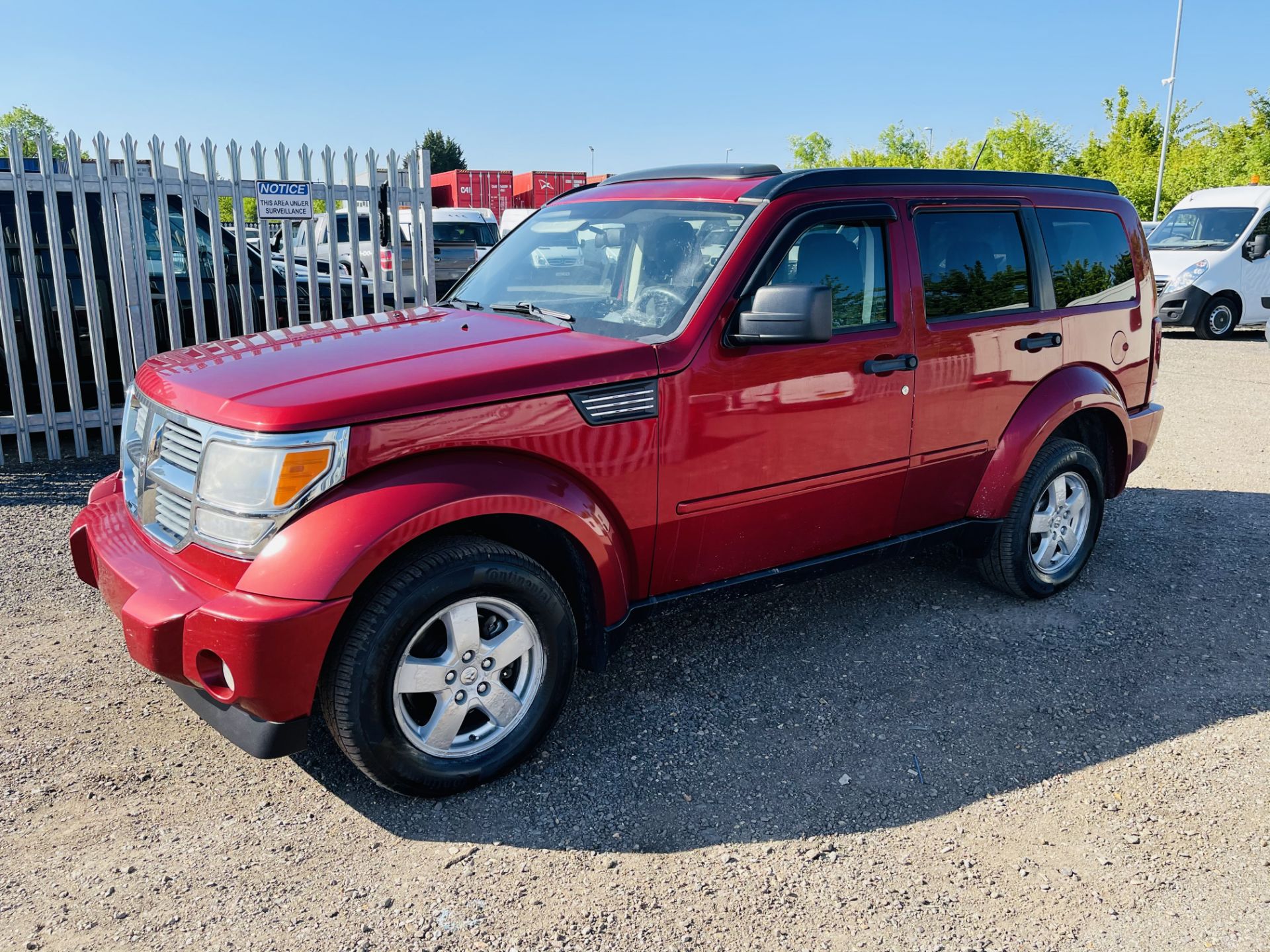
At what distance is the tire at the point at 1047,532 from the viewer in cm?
465

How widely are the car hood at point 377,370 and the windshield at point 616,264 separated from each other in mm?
200

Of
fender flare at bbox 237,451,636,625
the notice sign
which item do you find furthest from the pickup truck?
fender flare at bbox 237,451,636,625

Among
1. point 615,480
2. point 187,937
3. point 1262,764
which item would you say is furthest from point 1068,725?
point 187,937

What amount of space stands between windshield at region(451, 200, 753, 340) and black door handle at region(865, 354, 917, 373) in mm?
763

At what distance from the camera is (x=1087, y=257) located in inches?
192

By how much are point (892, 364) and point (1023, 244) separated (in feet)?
3.83

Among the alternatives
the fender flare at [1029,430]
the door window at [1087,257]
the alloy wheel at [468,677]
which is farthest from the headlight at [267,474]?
the door window at [1087,257]

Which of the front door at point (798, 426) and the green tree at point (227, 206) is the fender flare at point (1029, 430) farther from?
the green tree at point (227, 206)

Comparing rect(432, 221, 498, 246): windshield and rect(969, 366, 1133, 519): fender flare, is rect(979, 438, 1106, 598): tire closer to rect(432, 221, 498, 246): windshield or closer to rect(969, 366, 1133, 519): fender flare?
rect(969, 366, 1133, 519): fender flare

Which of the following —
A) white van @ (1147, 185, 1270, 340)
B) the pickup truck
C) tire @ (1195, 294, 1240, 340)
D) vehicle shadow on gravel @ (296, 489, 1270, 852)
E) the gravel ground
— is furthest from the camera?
tire @ (1195, 294, 1240, 340)

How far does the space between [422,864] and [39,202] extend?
6.80m

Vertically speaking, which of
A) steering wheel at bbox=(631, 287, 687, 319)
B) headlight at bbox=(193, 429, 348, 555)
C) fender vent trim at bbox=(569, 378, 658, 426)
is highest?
steering wheel at bbox=(631, 287, 687, 319)

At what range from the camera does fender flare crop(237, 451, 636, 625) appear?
2.77 meters

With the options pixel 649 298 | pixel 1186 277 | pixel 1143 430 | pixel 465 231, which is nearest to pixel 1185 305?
pixel 1186 277
